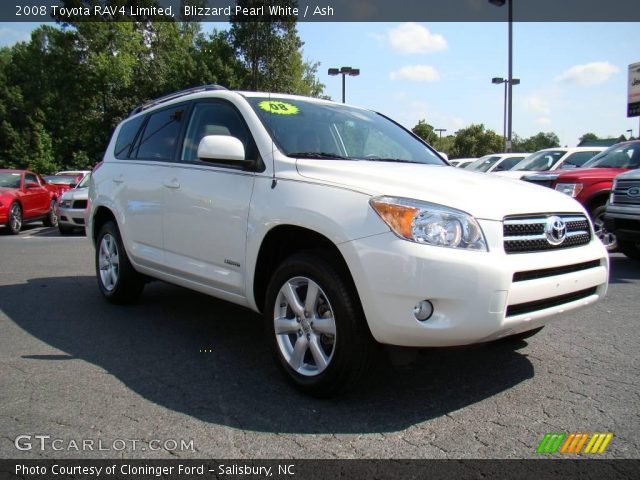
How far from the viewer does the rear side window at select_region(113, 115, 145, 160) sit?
5316 millimetres

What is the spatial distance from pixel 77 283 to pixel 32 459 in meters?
4.44

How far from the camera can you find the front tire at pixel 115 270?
5121mm

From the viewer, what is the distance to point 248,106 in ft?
12.6

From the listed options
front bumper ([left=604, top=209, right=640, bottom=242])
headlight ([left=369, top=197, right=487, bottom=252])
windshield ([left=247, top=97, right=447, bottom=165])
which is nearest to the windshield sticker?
windshield ([left=247, top=97, right=447, bottom=165])

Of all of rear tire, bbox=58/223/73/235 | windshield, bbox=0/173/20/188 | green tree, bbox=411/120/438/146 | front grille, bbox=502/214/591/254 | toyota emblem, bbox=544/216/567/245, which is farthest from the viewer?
green tree, bbox=411/120/438/146

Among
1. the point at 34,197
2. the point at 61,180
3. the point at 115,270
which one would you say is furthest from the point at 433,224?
the point at 61,180

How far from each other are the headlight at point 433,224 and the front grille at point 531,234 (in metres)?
0.20

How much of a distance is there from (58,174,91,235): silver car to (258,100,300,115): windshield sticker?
33.3 ft

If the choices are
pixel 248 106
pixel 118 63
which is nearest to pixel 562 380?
pixel 248 106

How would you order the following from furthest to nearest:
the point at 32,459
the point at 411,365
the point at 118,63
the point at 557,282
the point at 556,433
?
the point at 118,63, the point at 411,365, the point at 557,282, the point at 556,433, the point at 32,459

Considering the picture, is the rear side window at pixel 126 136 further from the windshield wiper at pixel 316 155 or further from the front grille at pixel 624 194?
the front grille at pixel 624 194

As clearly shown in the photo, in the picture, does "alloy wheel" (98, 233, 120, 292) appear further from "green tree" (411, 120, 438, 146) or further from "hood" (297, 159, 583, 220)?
"green tree" (411, 120, 438, 146)

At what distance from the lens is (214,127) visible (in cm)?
412

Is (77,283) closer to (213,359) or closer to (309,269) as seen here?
(213,359)
